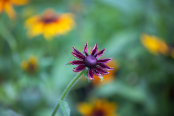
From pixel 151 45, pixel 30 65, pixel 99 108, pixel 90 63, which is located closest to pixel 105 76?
pixel 99 108

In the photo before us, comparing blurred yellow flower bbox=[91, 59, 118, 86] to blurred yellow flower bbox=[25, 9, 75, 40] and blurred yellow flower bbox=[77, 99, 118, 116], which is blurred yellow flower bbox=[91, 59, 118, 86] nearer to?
blurred yellow flower bbox=[77, 99, 118, 116]

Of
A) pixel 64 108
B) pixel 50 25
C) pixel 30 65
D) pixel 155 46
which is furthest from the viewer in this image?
pixel 50 25

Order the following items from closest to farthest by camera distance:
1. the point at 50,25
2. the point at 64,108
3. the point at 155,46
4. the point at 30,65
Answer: the point at 64,108 < the point at 30,65 < the point at 155,46 < the point at 50,25

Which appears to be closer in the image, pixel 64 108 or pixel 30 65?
pixel 64 108

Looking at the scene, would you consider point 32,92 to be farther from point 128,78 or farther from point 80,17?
point 80,17

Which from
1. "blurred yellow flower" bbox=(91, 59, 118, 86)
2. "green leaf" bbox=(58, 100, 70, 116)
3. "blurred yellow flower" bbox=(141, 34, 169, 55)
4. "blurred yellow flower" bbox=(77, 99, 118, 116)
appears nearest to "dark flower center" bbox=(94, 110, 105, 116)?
"blurred yellow flower" bbox=(77, 99, 118, 116)

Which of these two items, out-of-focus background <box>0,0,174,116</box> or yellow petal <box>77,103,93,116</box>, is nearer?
out-of-focus background <box>0,0,174,116</box>

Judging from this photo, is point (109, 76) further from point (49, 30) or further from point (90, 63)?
point (90, 63)

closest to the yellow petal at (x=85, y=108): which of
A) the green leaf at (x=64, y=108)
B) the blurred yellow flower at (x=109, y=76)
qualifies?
the blurred yellow flower at (x=109, y=76)

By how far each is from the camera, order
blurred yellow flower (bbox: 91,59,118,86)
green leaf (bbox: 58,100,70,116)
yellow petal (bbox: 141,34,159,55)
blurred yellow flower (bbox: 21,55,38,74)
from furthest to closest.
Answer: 1. blurred yellow flower (bbox: 91,59,118,86)
2. yellow petal (bbox: 141,34,159,55)
3. blurred yellow flower (bbox: 21,55,38,74)
4. green leaf (bbox: 58,100,70,116)
